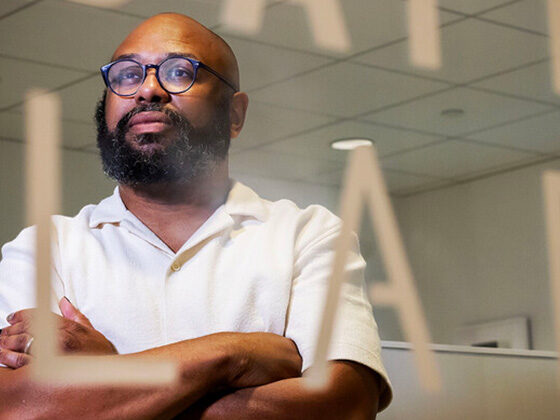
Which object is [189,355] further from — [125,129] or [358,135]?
[358,135]

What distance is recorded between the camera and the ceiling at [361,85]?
6.21ft

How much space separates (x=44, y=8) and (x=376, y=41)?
0.87 meters

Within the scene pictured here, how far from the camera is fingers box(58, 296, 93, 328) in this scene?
2.97ft

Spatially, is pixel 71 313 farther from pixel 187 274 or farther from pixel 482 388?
pixel 482 388

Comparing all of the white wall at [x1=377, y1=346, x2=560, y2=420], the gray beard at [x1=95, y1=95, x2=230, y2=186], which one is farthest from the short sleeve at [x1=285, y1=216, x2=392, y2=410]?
the white wall at [x1=377, y1=346, x2=560, y2=420]

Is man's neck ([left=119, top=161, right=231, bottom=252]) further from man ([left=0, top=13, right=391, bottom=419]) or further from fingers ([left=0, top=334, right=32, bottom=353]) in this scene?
fingers ([left=0, top=334, right=32, bottom=353])

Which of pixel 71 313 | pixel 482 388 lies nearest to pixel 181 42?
pixel 71 313

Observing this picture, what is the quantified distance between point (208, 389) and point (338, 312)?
0.15m

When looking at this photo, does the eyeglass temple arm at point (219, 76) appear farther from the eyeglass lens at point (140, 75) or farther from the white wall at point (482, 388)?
the white wall at point (482, 388)

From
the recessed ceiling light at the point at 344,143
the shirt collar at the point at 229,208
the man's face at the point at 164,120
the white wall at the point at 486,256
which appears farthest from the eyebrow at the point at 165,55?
the white wall at the point at 486,256

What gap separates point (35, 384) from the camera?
850 mm

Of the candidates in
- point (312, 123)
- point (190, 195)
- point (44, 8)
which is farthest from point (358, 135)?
point (190, 195)

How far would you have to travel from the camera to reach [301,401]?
884 millimetres

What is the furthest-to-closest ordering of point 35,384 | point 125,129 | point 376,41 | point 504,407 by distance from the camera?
point 376,41, point 504,407, point 125,129, point 35,384
